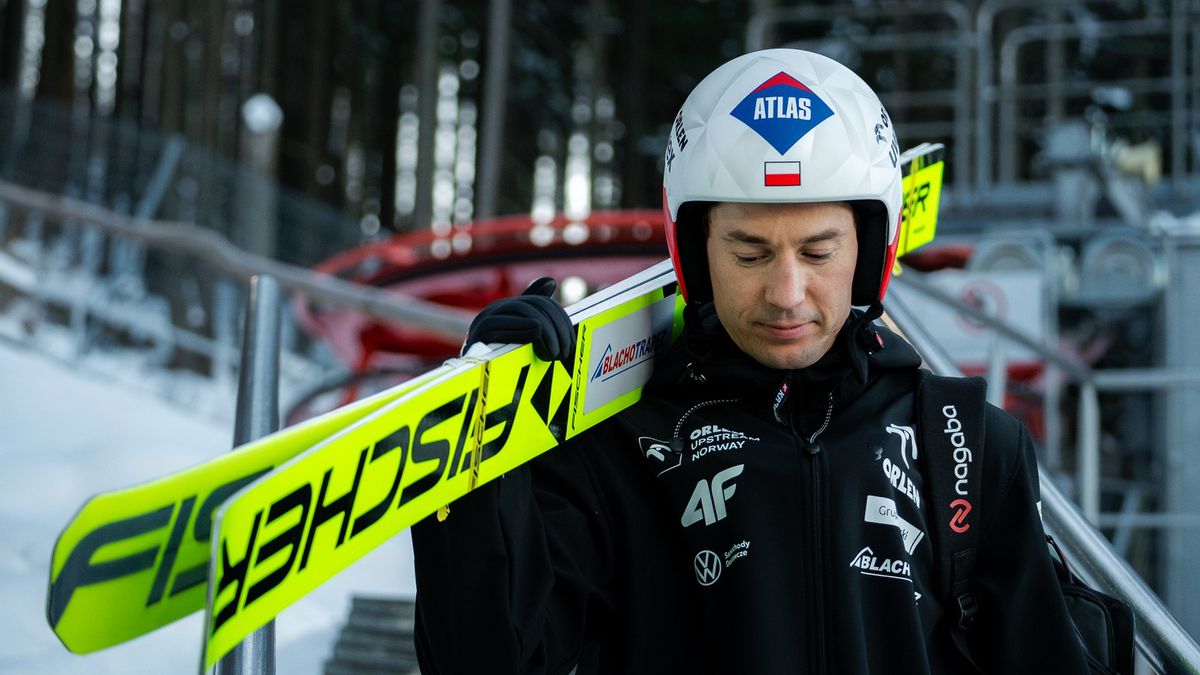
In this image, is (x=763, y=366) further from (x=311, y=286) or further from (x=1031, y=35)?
(x=1031, y=35)

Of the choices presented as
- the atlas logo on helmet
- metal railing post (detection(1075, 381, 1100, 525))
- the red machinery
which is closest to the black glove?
the atlas logo on helmet

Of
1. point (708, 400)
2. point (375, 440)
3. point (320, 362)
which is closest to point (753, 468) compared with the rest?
point (708, 400)

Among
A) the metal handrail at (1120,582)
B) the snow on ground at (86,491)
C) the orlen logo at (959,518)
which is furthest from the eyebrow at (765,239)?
the snow on ground at (86,491)

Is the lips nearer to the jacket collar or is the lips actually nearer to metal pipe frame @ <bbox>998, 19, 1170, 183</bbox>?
the jacket collar

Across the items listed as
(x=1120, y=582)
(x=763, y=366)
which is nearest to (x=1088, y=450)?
(x=1120, y=582)

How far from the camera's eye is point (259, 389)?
6.89 ft

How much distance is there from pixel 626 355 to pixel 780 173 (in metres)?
0.35

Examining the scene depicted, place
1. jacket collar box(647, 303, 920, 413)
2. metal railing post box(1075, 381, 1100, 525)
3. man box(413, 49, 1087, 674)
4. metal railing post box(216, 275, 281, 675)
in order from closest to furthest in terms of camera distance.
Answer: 1. metal railing post box(216, 275, 281, 675)
2. man box(413, 49, 1087, 674)
3. jacket collar box(647, 303, 920, 413)
4. metal railing post box(1075, 381, 1100, 525)

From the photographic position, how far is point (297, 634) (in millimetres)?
3727

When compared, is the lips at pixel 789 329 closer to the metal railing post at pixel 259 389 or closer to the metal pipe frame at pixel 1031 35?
the metal railing post at pixel 259 389

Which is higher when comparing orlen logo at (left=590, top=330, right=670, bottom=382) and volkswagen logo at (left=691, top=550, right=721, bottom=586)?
orlen logo at (left=590, top=330, right=670, bottom=382)

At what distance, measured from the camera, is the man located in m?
1.61

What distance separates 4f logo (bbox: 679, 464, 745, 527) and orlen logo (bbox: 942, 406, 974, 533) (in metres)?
0.28

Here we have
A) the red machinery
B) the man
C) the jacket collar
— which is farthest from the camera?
the red machinery
